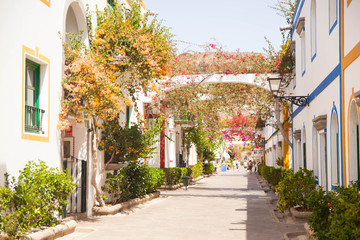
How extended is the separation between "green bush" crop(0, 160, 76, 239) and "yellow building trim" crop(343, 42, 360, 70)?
5965 millimetres

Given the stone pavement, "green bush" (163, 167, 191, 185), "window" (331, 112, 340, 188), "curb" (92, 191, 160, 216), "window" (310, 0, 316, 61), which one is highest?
"window" (310, 0, 316, 61)

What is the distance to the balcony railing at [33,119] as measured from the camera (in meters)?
10.1

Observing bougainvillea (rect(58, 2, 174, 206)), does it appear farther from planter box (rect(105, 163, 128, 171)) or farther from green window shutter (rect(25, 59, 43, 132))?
green window shutter (rect(25, 59, 43, 132))

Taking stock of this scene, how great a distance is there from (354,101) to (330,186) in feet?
11.1

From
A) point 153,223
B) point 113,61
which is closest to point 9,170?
point 153,223

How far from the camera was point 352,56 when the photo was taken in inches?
329

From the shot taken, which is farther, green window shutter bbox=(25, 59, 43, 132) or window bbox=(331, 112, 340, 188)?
window bbox=(331, 112, 340, 188)

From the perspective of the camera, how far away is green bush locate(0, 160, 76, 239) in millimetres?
8117

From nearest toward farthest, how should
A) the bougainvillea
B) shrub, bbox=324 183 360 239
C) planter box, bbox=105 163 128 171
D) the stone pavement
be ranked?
shrub, bbox=324 183 360 239 → the stone pavement → the bougainvillea → planter box, bbox=105 163 128 171

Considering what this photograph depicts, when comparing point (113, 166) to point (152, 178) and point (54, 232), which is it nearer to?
point (152, 178)

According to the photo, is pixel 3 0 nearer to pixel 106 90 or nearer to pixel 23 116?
pixel 23 116

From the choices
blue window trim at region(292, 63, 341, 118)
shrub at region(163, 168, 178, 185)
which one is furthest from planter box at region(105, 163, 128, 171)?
shrub at region(163, 168, 178, 185)

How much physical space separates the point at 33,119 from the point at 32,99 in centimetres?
49

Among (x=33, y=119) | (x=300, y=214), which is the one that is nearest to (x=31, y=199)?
(x=33, y=119)
